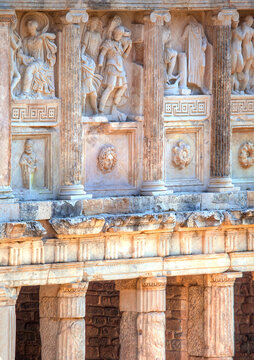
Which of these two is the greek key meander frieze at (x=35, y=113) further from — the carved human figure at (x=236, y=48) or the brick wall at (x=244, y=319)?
the brick wall at (x=244, y=319)

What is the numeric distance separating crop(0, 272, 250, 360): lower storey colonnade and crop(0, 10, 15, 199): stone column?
145 cm

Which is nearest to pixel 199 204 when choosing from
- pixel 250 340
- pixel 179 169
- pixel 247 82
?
pixel 179 169

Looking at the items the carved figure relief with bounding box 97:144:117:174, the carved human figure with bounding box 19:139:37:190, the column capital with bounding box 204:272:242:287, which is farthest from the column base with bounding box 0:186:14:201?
the column capital with bounding box 204:272:242:287

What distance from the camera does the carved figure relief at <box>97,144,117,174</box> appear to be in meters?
21.4

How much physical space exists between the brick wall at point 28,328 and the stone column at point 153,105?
426 centimetres

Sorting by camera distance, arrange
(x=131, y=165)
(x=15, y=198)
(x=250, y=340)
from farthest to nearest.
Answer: (x=250, y=340) → (x=131, y=165) → (x=15, y=198)

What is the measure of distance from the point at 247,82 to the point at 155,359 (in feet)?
14.0

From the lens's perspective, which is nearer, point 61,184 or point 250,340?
point 61,184

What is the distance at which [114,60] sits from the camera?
2141 cm

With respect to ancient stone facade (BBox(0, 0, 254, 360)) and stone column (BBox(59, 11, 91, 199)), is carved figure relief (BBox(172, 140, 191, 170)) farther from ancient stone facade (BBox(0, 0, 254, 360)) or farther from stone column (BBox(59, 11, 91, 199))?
→ stone column (BBox(59, 11, 91, 199))

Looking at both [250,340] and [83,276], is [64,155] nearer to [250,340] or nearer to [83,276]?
[83,276]

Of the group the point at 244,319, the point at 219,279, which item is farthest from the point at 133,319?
the point at 244,319

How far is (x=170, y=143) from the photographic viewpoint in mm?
22188

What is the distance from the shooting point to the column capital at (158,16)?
70.5ft
